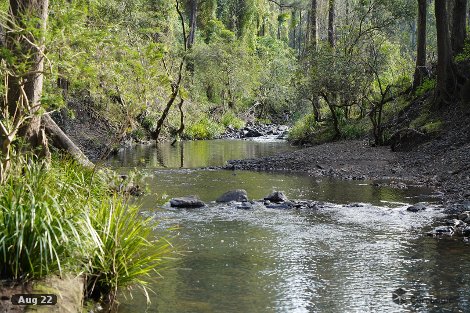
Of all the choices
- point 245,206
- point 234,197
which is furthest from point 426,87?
point 245,206

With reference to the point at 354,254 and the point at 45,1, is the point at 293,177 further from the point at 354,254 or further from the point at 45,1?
the point at 45,1

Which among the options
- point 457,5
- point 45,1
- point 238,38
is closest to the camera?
point 45,1

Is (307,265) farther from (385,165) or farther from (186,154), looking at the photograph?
(186,154)

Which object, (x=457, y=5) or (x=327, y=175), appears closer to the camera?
(x=327, y=175)

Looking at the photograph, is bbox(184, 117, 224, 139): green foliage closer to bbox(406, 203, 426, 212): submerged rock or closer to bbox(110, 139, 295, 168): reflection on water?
bbox(110, 139, 295, 168): reflection on water

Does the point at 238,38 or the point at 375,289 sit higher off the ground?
the point at 238,38

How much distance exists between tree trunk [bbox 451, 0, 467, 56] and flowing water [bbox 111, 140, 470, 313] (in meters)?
11.4

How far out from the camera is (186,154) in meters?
28.9

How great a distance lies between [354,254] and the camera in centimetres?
982

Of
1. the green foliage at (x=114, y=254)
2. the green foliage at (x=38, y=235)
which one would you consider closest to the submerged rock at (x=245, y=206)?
the green foliage at (x=114, y=254)

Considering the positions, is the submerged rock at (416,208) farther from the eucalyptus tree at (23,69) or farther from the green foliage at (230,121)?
the green foliage at (230,121)

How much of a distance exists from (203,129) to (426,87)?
18.5 m

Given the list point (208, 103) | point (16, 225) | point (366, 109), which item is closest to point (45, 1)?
point (16, 225)

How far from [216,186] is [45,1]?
33.4ft
